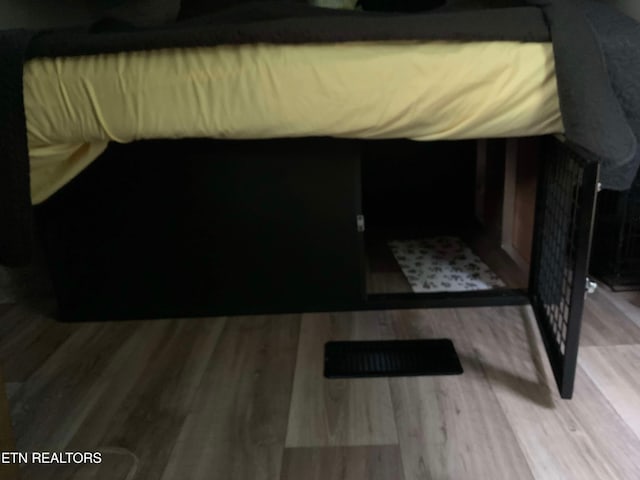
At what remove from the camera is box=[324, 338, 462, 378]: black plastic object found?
1284 millimetres

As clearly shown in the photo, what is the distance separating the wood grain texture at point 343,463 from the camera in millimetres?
991

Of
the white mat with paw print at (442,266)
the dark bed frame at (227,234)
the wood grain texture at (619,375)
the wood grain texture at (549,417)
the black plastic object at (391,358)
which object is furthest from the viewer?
the white mat with paw print at (442,266)

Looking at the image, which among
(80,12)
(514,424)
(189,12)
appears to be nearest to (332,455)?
(514,424)

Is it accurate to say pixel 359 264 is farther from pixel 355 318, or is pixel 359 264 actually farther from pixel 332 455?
pixel 332 455

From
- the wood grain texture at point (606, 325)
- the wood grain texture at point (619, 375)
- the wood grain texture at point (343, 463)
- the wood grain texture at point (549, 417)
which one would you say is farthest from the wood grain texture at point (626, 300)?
the wood grain texture at point (343, 463)

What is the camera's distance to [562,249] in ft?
4.25

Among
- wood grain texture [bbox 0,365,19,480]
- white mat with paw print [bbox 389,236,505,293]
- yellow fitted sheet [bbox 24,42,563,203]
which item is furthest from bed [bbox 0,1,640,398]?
white mat with paw print [bbox 389,236,505,293]

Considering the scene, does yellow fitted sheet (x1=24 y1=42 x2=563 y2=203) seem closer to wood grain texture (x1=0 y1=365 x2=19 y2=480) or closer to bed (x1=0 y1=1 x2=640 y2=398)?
bed (x1=0 y1=1 x2=640 y2=398)

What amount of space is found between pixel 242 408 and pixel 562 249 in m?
0.85

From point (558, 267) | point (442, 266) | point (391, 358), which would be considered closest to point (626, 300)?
point (558, 267)

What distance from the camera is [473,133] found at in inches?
44.5

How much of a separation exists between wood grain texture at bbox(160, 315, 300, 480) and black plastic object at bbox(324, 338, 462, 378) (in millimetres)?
116

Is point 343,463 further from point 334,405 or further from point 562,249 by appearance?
point 562,249

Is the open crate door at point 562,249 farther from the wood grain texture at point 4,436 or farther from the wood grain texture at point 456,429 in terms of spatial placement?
the wood grain texture at point 4,436
